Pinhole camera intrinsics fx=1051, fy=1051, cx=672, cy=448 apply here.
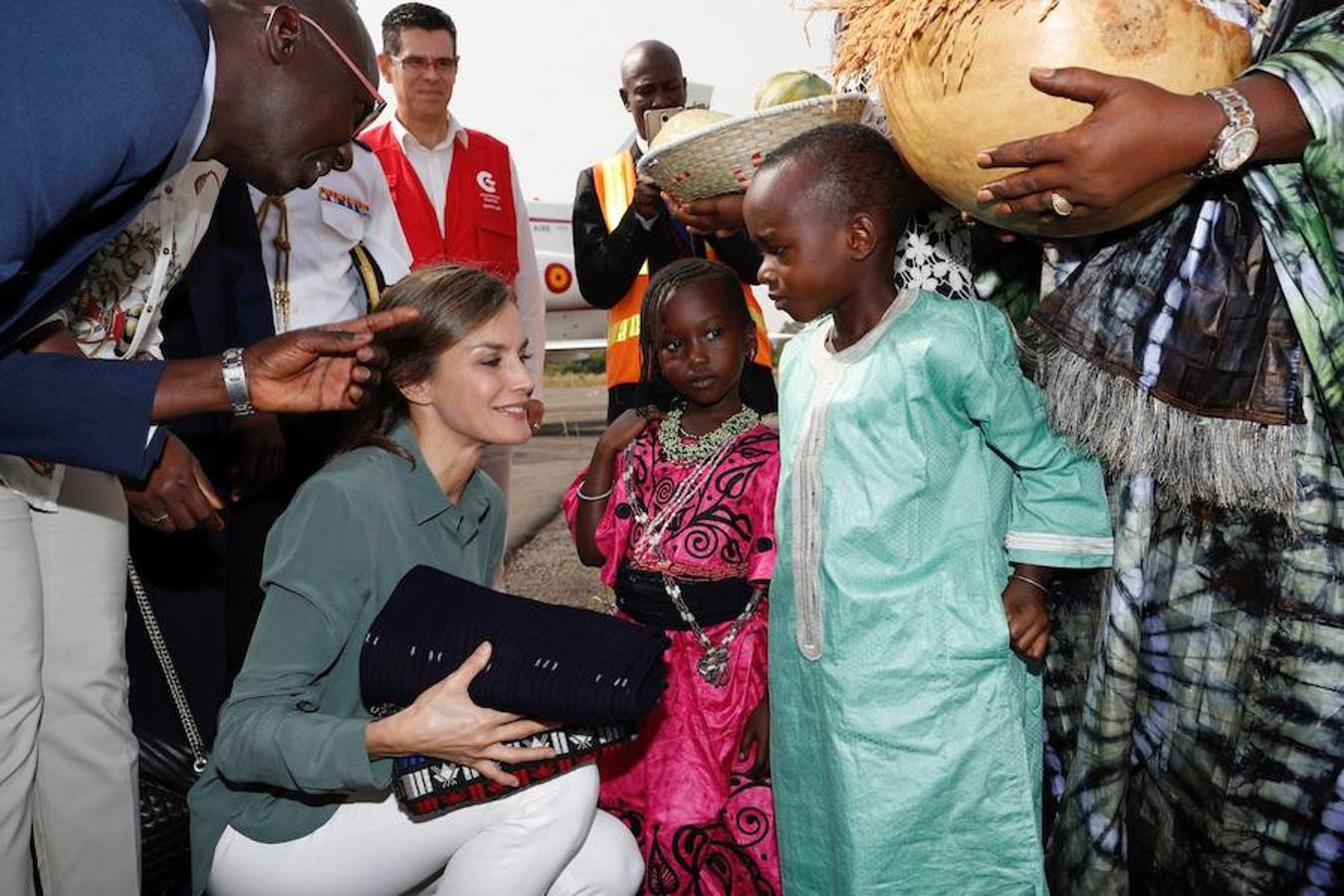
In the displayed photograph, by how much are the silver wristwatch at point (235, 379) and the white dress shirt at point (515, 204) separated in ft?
7.12

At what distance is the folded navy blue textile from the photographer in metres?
1.75

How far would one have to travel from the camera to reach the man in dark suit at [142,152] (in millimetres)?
1375

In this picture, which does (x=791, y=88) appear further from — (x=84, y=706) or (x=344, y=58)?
(x=84, y=706)

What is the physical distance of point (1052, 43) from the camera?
1.43 metres

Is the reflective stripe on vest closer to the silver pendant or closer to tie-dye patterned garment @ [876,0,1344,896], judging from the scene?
the silver pendant

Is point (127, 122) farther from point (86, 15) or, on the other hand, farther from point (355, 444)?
point (355, 444)

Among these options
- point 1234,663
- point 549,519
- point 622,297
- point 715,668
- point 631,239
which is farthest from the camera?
point 549,519

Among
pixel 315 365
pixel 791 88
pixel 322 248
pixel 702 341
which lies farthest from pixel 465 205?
pixel 315 365

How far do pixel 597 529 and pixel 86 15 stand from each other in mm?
1665

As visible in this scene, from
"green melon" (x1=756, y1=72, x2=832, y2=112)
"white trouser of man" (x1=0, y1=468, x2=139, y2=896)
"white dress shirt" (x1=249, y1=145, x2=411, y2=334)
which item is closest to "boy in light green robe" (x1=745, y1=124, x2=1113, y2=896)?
"green melon" (x1=756, y1=72, x2=832, y2=112)

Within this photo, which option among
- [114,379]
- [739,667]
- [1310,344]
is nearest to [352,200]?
[114,379]

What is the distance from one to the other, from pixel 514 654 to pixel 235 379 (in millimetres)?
665

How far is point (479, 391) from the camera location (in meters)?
2.21

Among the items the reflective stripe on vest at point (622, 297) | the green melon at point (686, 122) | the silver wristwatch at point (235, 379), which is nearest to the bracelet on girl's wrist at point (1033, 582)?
the green melon at point (686, 122)
